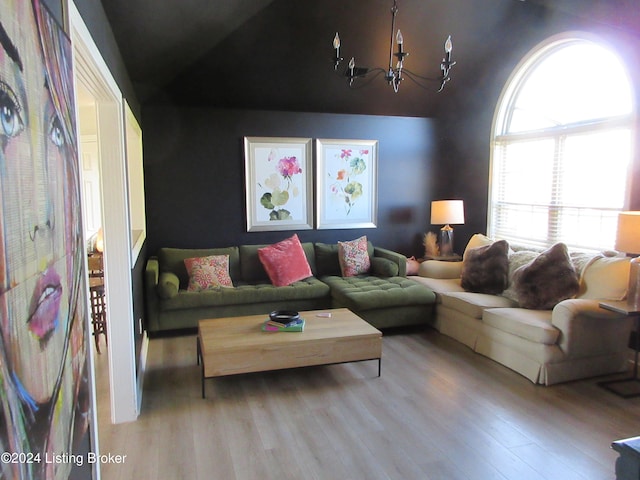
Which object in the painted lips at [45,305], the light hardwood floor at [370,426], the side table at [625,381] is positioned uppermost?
the painted lips at [45,305]

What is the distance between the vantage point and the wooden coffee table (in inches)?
124

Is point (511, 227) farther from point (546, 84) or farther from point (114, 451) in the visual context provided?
point (114, 451)

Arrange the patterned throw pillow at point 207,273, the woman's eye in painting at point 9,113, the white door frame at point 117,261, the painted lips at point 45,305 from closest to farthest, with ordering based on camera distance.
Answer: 1. the woman's eye in painting at point 9,113
2. the painted lips at point 45,305
3. the white door frame at point 117,261
4. the patterned throw pillow at point 207,273

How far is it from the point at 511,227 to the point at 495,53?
192cm

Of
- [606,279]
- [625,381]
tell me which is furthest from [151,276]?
[625,381]

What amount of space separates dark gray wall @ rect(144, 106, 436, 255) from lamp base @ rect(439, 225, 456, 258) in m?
0.72

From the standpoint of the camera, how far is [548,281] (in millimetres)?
3770

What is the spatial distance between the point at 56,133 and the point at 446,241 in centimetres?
487

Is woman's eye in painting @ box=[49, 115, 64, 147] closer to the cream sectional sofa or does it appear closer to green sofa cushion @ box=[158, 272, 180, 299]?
green sofa cushion @ box=[158, 272, 180, 299]

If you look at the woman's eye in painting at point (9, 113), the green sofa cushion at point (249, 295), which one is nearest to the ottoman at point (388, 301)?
the green sofa cushion at point (249, 295)

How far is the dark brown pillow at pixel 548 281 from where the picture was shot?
3715mm

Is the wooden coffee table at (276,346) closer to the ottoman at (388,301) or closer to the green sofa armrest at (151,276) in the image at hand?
the ottoman at (388,301)

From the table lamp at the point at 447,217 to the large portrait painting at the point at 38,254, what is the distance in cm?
452

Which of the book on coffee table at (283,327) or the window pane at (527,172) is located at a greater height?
the window pane at (527,172)
